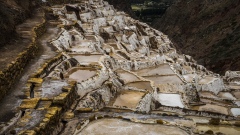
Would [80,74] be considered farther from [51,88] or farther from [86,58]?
[51,88]

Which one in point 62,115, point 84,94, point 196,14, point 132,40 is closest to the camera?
point 62,115

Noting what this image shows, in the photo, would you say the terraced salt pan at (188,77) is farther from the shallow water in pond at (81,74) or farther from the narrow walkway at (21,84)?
the narrow walkway at (21,84)

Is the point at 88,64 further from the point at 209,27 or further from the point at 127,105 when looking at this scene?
the point at 209,27

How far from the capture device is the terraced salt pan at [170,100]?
23297mm

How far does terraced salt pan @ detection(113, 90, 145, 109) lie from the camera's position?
770 inches

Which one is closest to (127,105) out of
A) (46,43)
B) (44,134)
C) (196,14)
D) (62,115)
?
(62,115)

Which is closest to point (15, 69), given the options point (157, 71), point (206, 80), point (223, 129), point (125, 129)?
point (125, 129)

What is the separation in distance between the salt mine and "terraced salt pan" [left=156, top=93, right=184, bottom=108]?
0.15ft

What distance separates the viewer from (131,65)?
31031 millimetres

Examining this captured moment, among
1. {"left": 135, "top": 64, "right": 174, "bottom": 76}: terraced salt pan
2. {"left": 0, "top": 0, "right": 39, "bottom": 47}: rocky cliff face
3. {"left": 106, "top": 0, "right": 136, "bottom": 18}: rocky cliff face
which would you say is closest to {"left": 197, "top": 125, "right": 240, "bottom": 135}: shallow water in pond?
{"left": 0, "top": 0, "right": 39, "bottom": 47}: rocky cliff face

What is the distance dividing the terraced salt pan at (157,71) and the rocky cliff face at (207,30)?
34.6 m

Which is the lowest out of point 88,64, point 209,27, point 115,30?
point 88,64

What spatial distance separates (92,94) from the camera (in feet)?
59.5

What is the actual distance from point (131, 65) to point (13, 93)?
1734cm
